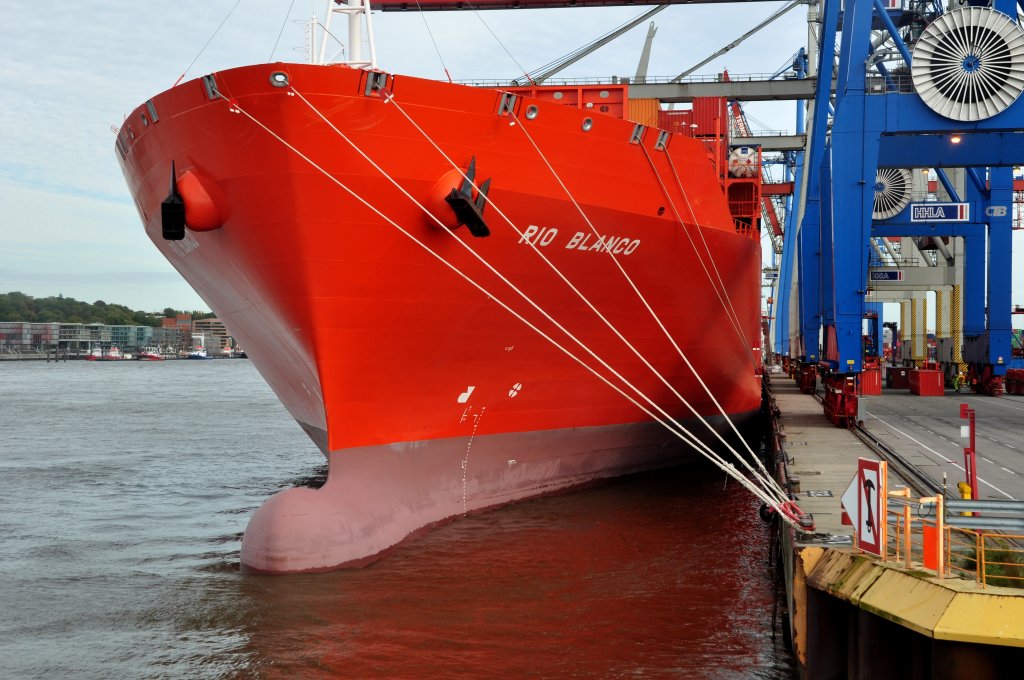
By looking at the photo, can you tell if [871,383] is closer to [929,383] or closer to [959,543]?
[929,383]

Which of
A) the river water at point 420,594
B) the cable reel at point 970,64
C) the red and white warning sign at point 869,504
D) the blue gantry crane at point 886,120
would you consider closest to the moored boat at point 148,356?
the river water at point 420,594

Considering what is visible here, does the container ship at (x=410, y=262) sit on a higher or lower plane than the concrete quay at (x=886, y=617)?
higher

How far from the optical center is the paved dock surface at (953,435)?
12617 mm

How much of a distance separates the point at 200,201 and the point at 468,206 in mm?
3153

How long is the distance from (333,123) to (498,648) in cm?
573

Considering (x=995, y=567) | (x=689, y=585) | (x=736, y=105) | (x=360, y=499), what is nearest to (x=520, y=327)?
(x=360, y=499)

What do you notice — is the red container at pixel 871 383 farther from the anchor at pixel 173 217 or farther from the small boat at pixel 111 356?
the small boat at pixel 111 356

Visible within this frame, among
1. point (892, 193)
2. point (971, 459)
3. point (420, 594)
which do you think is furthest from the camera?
point (892, 193)

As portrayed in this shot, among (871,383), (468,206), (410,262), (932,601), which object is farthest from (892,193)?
(932,601)

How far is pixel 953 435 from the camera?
1755 cm

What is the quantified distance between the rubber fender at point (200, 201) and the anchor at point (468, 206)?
2.73 metres

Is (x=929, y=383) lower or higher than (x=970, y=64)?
lower

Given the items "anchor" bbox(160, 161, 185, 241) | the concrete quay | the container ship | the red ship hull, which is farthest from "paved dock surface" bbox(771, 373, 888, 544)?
"anchor" bbox(160, 161, 185, 241)

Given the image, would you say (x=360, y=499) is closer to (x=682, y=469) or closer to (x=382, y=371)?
(x=382, y=371)
